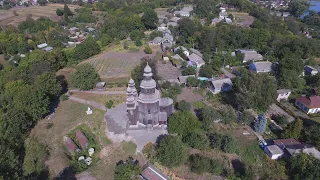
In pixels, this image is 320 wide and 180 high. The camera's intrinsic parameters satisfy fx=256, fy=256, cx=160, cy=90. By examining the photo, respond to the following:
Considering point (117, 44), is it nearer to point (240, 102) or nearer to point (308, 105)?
point (240, 102)

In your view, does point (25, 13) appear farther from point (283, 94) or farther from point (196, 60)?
point (283, 94)

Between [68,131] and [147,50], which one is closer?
[68,131]

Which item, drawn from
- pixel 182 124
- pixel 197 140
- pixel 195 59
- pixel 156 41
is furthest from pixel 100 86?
pixel 156 41

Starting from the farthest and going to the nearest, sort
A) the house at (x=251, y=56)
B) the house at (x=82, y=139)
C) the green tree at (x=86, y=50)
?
A: the green tree at (x=86, y=50)
the house at (x=251, y=56)
the house at (x=82, y=139)

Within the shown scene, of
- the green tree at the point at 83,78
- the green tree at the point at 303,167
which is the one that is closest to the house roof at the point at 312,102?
the green tree at the point at 303,167

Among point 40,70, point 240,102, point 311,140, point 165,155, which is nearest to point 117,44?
point 40,70

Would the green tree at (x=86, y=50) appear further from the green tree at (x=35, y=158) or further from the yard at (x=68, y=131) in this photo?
the green tree at (x=35, y=158)

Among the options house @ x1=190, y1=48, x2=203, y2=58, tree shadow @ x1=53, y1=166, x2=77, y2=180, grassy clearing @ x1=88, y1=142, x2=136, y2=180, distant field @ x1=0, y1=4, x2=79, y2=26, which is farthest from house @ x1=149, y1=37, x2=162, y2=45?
distant field @ x1=0, y1=4, x2=79, y2=26
